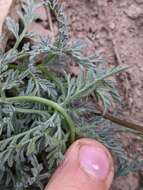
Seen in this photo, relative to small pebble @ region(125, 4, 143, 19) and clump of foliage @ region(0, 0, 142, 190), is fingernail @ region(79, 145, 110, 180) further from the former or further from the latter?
small pebble @ region(125, 4, 143, 19)

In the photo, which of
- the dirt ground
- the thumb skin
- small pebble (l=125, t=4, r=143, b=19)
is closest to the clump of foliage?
the thumb skin

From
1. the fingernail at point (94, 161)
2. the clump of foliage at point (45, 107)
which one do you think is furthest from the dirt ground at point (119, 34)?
the fingernail at point (94, 161)

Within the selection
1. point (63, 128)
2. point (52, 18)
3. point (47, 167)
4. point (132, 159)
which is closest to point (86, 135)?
point (63, 128)

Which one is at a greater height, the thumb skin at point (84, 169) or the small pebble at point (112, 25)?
the small pebble at point (112, 25)

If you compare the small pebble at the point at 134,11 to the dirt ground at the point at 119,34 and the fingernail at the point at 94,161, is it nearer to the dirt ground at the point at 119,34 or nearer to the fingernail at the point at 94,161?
the dirt ground at the point at 119,34

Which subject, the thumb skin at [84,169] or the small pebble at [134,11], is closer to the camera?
the thumb skin at [84,169]

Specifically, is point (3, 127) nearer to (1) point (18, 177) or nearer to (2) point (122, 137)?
(1) point (18, 177)
